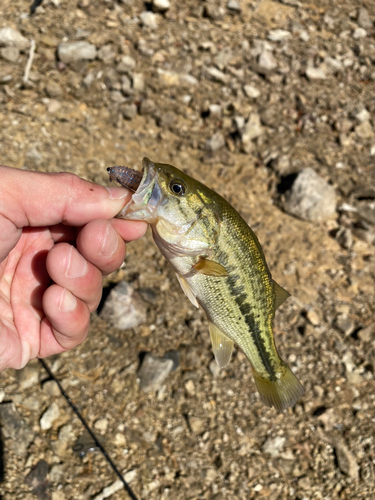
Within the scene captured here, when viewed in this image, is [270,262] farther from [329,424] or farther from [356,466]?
[356,466]

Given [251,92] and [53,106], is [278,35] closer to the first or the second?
[251,92]

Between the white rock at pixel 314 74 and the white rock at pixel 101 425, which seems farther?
the white rock at pixel 314 74

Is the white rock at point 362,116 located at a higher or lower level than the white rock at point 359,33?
lower

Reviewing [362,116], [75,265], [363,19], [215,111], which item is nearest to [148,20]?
[215,111]

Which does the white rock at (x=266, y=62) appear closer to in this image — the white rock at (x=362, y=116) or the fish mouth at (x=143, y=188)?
the white rock at (x=362, y=116)

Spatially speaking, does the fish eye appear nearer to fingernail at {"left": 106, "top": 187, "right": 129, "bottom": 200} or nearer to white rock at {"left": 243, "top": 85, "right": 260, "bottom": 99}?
fingernail at {"left": 106, "top": 187, "right": 129, "bottom": 200}

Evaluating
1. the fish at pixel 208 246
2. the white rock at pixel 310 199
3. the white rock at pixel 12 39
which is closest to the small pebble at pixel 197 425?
the fish at pixel 208 246

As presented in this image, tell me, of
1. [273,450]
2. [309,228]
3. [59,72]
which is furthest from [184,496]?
[59,72]
